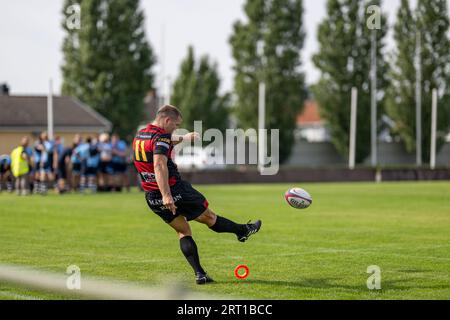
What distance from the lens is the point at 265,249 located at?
1345 cm

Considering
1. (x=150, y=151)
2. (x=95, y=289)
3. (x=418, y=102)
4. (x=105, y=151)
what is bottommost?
(x=95, y=289)

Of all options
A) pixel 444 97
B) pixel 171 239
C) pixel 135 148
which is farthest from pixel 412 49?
pixel 135 148

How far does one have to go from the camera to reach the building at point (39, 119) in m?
54.1

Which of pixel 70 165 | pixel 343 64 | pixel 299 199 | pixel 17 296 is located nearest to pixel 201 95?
pixel 343 64

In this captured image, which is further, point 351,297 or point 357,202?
point 357,202

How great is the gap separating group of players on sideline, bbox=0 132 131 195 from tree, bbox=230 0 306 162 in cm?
3542

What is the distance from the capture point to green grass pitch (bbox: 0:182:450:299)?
9680mm

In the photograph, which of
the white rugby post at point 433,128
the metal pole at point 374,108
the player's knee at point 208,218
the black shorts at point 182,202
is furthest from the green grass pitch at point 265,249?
the white rugby post at point 433,128

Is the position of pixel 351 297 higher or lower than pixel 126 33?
lower

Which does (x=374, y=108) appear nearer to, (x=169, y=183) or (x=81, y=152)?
(x=81, y=152)

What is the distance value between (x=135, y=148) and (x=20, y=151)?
19618 millimetres

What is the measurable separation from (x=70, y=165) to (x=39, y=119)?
84.3ft

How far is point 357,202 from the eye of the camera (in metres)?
25.7
